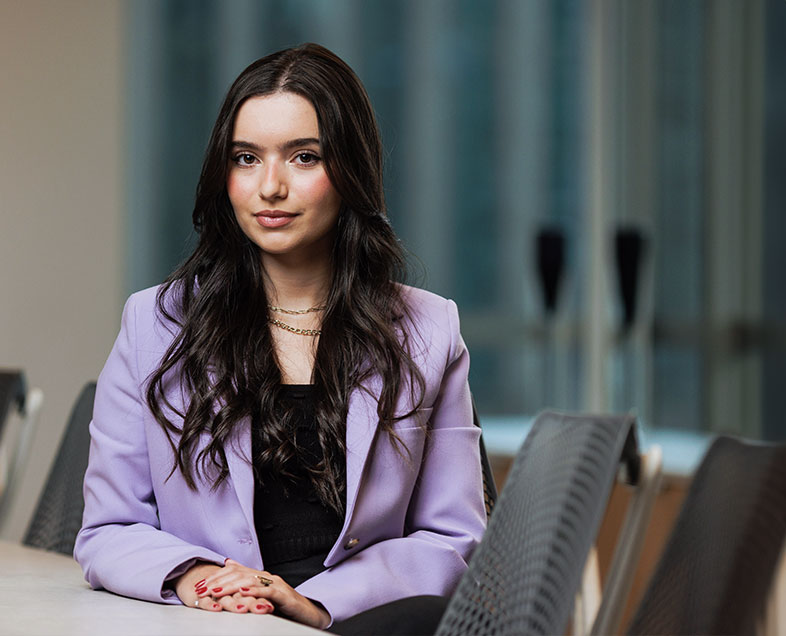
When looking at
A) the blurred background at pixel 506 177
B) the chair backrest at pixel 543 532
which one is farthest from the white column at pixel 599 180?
the chair backrest at pixel 543 532

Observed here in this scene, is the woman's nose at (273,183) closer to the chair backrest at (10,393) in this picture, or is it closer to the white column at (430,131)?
the chair backrest at (10,393)

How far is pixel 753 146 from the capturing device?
4082 millimetres

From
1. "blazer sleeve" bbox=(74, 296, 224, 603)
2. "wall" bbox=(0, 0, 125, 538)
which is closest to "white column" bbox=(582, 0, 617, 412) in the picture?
"wall" bbox=(0, 0, 125, 538)

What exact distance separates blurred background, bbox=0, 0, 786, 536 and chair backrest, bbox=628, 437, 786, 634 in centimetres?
180

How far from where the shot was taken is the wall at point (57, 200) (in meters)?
4.02

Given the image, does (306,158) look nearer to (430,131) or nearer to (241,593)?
(241,593)

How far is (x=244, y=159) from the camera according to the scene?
5.21 ft

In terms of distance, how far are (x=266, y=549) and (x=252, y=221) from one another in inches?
16.6

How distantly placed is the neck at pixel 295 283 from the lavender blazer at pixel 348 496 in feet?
0.50

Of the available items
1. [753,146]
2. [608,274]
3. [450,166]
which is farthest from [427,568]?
[450,166]

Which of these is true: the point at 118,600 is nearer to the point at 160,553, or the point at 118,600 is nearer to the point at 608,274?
the point at 160,553

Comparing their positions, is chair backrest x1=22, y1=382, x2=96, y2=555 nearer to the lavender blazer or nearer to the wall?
the lavender blazer

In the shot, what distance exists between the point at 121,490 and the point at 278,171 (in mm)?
454

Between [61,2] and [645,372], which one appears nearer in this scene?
[61,2]
